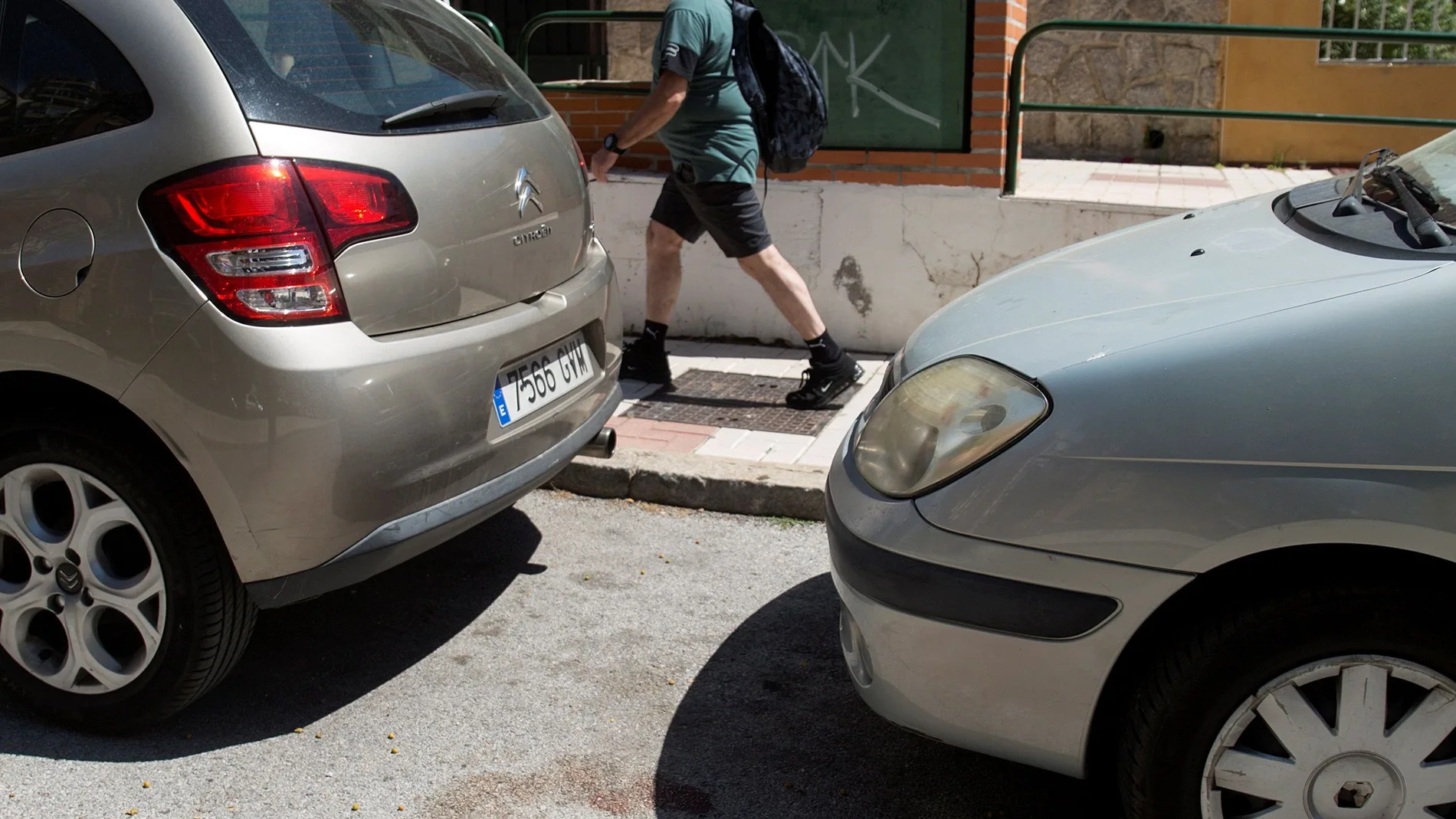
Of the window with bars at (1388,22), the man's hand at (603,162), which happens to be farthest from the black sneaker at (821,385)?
the window with bars at (1388,22)

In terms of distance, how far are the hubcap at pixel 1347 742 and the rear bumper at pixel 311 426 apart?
178 centimetres

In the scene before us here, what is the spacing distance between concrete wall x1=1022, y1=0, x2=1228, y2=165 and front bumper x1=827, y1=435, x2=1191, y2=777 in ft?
24.8

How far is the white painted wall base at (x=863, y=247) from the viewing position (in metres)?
6.04

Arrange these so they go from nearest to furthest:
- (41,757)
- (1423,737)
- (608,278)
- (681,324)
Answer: (1423,737) → (41,757) → (608,278) → (681,324)

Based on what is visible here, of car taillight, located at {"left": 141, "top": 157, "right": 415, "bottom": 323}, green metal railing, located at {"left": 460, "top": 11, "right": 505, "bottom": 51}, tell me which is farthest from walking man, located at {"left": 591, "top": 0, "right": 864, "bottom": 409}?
car taillight, located at {"left": 141, "top": 157, "right": 415, "bottom": 323}

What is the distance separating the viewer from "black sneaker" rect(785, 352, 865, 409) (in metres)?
5.46

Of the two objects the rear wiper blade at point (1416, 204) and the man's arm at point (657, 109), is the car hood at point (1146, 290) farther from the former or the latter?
the man's arm at point (657, 109)

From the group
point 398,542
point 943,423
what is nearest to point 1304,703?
point 943,423

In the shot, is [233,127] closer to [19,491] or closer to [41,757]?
[19,491]

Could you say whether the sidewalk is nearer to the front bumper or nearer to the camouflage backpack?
the camouflage backpack

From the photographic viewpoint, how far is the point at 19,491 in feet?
10.0

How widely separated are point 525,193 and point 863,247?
314 cm

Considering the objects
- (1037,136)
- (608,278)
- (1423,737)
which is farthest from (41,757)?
(1037,136)

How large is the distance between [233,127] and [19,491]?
1.05 m
